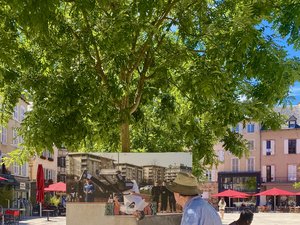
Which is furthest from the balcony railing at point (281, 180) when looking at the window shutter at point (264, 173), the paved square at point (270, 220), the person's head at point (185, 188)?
the person's head at point (185, 188)

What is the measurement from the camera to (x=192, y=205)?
4676 mm

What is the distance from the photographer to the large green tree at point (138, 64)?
7781 millimetres

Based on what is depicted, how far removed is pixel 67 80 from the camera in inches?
380

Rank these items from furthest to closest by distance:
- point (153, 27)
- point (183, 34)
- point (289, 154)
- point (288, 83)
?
1. point (289, 154)
2. point (183, 34)
3. point (153, 27)
4. point (288, 83)

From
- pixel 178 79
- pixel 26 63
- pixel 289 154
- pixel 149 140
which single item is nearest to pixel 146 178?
pixel 178 79

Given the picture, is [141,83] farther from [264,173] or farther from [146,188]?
[264,173]

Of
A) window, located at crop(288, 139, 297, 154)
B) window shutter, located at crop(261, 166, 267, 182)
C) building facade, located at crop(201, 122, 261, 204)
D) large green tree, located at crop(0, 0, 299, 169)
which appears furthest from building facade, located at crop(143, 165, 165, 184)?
window shutter, located at crop(261, 166, 267, 182)

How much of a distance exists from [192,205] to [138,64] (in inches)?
222

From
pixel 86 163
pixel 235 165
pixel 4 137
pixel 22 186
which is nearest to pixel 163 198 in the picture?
pixel 86 163

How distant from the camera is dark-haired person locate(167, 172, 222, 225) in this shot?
4.58m

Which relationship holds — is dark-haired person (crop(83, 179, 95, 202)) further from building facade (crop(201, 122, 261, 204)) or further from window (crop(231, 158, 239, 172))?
window (crop(231, 158, 239, 172))

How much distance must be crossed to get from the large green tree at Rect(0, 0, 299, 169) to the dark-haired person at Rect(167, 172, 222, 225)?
9.67ft

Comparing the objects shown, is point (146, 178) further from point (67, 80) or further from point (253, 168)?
point (253, 168)

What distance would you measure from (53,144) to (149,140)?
7998 millimetres
